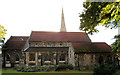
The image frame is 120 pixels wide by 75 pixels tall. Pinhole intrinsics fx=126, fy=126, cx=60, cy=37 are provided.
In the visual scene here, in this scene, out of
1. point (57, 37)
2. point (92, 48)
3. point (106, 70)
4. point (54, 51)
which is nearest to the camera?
point (106, 70)

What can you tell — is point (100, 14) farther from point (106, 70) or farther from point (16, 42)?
point (16, 42)

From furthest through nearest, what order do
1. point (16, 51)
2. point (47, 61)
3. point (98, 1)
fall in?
point (16, 51) < point (47, 61) < point (98, 1)

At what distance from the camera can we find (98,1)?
44.3 ft

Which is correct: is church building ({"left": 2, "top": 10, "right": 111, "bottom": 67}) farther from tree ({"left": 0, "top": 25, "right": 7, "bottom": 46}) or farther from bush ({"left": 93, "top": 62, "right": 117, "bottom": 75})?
bush ({"left": 93, "top": 62, "right": 117, "bottom": 75})

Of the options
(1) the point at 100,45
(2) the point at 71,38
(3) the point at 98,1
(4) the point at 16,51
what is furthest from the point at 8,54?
(3) the point at 98,1

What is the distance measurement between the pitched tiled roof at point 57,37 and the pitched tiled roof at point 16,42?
3.73 m

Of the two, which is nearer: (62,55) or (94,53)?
(94,53)

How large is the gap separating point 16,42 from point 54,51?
10825 mm

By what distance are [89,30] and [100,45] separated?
13545 millimetres

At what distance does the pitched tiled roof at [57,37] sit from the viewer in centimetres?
3059

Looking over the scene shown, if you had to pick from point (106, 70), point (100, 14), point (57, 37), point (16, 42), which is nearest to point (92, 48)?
point (57, 37)

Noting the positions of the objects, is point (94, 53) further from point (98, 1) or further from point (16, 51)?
point (16, 51)

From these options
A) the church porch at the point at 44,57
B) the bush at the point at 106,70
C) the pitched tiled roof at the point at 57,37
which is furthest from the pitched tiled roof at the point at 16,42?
the bush at the point at 106,70

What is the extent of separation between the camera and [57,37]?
31562mm
